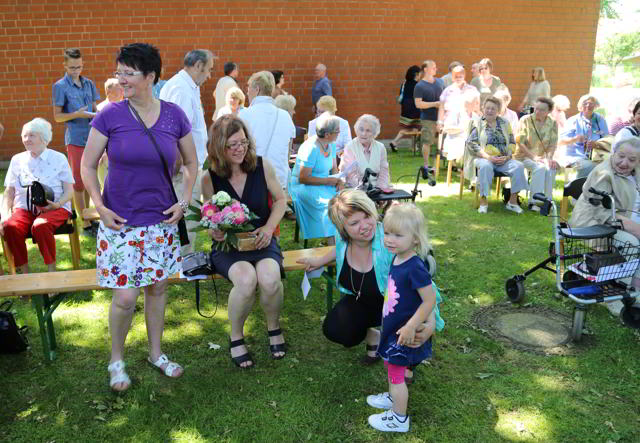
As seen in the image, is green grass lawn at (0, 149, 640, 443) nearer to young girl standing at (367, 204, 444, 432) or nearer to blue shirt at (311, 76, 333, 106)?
young girl standing at (367, 204, 444, 432)

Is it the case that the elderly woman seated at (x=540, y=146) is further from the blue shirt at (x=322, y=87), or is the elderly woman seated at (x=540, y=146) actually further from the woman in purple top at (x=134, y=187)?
the woman in purple top at (x=134, y=187)

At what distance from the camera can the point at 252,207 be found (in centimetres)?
421

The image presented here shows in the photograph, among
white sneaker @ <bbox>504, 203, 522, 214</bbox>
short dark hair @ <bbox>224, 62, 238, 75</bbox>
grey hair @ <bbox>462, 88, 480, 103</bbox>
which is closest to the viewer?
white sneaker @ <bbox>504, 203, 522, 214</bbox>

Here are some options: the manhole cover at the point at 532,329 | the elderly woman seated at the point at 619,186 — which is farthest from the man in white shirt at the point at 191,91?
the elderly woman seated at the point at 619,186

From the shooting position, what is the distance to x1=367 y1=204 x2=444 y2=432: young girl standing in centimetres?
317

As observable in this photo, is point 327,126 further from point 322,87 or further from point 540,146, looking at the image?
point 322,87

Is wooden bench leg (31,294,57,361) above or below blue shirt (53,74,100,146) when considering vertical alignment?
below

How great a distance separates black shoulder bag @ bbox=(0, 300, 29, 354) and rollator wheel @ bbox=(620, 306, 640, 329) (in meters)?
4.56

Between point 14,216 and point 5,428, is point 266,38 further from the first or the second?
point 5,428

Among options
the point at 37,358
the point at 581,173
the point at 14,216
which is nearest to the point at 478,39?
the point at 581,173

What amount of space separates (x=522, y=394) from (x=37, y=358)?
338cm

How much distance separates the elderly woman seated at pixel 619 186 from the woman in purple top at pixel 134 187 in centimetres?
334

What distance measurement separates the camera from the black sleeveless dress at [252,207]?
4.09 meters

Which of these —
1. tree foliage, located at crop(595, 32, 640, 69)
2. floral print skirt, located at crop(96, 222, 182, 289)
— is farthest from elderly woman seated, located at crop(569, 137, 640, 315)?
tree foliage, located at crop(595, 32, 640, 69)
